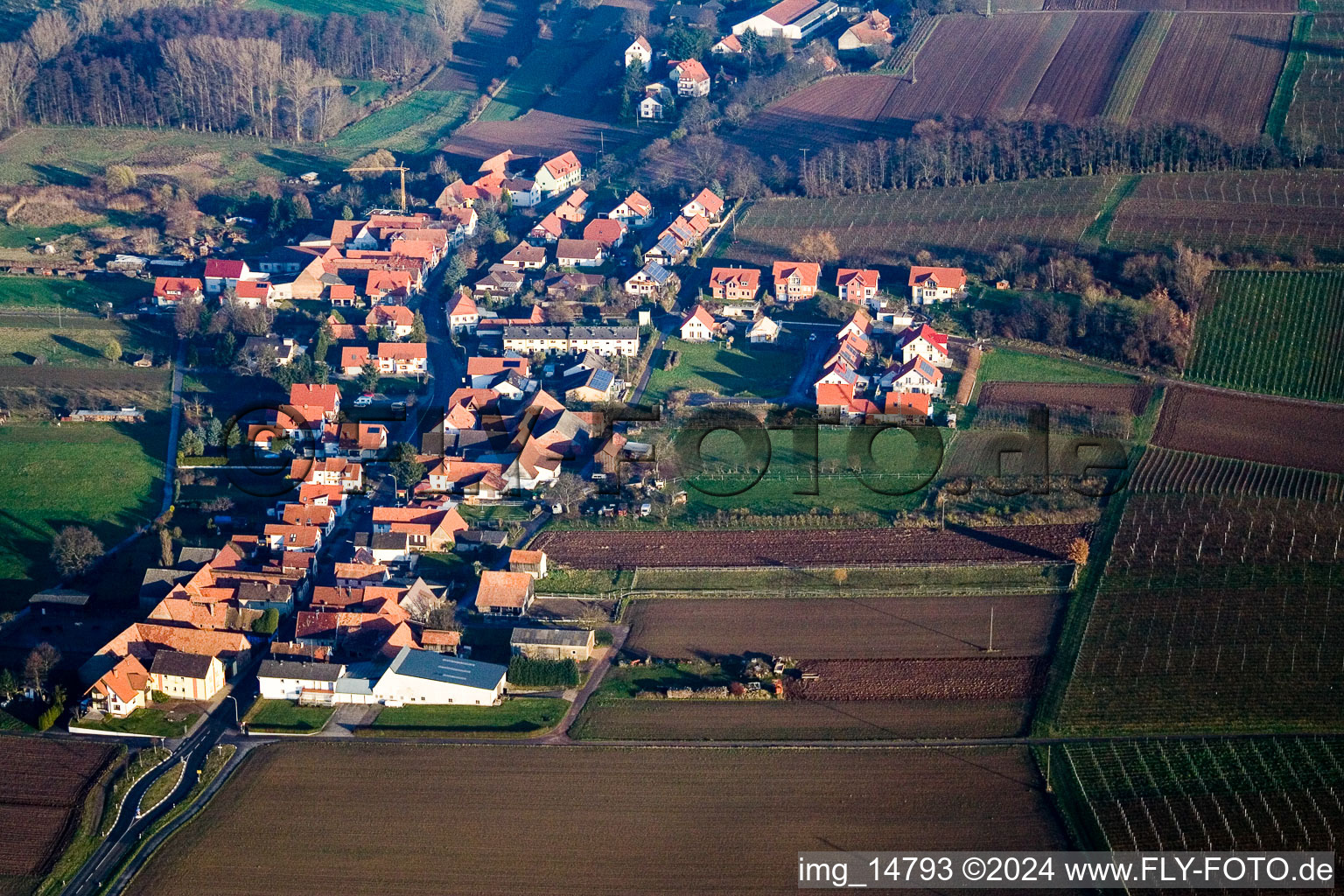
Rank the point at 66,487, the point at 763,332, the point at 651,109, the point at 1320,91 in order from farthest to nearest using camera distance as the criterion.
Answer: the point at 651,109
the point at 1320,91
the point at 763,332
the point at 66,487

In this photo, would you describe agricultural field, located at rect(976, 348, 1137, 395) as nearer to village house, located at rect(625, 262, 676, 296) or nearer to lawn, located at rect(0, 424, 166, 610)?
village house, located at rect(625, 262, 676, 296)

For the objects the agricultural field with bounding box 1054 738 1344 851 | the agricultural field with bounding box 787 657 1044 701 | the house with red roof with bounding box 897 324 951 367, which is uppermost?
the house with red roof with bounding box 897 324 951 367

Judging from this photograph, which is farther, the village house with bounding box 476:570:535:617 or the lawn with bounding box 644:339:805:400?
the lawn with bounding box 644:339:805:400

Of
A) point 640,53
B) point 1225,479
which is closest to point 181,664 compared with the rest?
point 1225,479

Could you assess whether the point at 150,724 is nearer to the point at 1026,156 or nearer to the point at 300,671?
the point at 300,671

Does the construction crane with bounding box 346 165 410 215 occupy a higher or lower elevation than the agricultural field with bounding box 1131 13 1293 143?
lower

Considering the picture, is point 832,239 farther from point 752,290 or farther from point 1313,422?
point 1313,422

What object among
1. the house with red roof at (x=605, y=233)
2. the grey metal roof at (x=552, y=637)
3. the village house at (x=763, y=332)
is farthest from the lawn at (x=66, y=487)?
the house with red roof at (x=605, y=233)

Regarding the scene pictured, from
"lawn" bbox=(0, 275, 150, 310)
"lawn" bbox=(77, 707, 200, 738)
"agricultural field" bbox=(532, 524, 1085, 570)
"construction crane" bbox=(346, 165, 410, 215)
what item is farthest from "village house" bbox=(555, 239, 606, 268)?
"lawn" bbox=(77, 707, 200, 738)
